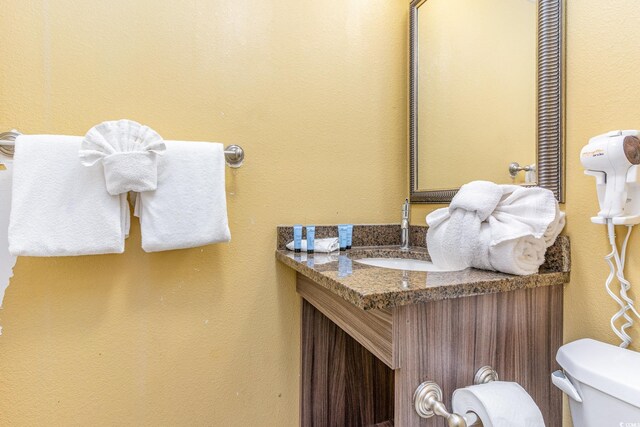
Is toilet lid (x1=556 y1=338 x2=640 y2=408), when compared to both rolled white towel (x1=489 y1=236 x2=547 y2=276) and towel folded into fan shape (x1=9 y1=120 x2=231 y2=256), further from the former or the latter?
towel folded into fan shape (x1=9 y1=120 x2=231 y2=256)

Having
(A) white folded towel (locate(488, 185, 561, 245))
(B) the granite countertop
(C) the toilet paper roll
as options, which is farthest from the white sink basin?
(C) the toilet paper roll

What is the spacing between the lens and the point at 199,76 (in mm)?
1031

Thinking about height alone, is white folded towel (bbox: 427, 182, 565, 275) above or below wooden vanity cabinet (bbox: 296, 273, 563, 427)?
above

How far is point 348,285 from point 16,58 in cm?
105

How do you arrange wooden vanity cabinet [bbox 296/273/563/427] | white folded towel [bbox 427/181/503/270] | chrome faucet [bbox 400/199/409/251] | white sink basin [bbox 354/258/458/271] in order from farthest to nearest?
chrome faucet [bbox 400/199/409/251]
white sink basin [bbox 354/258/458/271]
white folded towel [bbox 427/181/503/270]
wooden vanity cabinet [bbox 296/273/563/427]

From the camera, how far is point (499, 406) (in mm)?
567

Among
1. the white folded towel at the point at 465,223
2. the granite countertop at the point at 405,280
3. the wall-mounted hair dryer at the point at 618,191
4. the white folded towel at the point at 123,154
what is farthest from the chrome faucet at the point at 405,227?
the white folded towel at the point at 123,154

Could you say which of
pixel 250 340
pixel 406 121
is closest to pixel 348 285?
pixel 250 340

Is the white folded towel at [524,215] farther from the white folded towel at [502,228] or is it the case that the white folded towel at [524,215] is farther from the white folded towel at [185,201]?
the white folded towel at [185,201]

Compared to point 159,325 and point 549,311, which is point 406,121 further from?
point 159,325

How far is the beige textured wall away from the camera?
90 cm

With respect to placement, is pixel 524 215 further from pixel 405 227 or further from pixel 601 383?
pixel 405 227

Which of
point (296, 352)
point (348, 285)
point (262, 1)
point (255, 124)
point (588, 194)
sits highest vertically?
point (262, 1)

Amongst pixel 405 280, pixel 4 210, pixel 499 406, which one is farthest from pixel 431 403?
pixel 4 210
